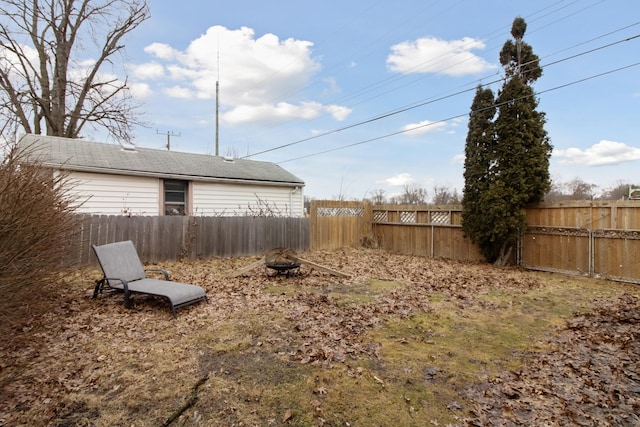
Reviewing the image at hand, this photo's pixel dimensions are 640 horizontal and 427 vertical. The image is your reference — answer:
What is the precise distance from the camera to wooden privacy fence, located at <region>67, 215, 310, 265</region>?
9039 millimetres

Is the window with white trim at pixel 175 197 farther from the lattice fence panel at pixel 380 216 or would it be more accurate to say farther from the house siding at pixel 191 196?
the lattice fence panel at pixel 380 216

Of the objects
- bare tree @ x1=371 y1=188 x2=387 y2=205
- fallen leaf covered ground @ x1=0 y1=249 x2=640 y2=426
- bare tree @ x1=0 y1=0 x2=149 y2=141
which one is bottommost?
fallen leaf covered ground @ x1=0 y1=249 x2=640 y2=426

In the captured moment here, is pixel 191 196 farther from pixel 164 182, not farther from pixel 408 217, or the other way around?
pixel 408 217

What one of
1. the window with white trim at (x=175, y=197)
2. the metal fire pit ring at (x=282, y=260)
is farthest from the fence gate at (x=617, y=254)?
the window with white trim at (x=175, y=197)

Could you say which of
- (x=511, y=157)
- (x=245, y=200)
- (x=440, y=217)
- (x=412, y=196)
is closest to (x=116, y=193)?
(x=245, y=200)

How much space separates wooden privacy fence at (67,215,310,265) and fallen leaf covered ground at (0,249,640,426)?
8.38 ft

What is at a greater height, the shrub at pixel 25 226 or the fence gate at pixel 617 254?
the shrub at pixel 25 226

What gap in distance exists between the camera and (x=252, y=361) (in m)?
3.79

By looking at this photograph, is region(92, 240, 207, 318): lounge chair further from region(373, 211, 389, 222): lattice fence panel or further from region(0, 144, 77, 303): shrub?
region(373, 211, 389, 222): lattice fence panel

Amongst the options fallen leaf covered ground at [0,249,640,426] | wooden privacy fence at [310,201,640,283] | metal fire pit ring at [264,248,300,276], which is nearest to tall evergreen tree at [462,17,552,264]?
wooden privacy fence at [310,201,640,283]

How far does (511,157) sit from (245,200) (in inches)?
Answer: 379

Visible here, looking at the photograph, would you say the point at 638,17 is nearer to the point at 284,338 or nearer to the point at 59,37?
the point at 284,338

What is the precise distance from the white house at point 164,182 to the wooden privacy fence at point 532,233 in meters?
2.34

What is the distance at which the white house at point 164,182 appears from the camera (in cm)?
1055
